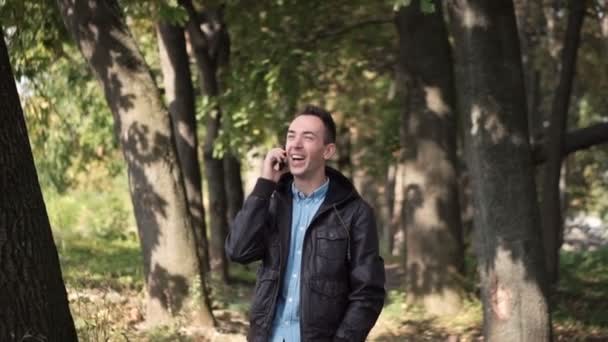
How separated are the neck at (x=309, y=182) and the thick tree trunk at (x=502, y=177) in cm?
481

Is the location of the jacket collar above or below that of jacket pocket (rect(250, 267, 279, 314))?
above

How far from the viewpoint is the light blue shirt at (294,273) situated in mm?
4336

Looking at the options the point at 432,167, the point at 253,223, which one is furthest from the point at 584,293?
the point at 253,223

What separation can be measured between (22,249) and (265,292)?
1679mm

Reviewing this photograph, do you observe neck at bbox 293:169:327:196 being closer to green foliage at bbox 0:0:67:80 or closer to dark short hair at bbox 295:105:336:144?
dark short hair at bbox 295:105:336:144

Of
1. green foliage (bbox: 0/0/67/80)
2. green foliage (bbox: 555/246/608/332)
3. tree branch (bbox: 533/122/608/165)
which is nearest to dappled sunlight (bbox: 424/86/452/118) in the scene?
tree branch (bbox: 533/122/608/165)

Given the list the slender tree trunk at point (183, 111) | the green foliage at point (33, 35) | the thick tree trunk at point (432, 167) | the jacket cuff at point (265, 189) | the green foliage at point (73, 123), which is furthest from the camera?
the green foliage at point (73, 123)

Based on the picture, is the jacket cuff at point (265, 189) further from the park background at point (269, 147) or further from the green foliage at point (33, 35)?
the green foliage at point (33, 35)

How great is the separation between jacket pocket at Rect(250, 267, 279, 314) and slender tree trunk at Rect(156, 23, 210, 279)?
11.2 m

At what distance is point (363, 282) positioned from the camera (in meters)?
4.25

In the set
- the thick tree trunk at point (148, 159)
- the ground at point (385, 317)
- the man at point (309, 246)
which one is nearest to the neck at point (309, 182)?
the man at point (309, 246)

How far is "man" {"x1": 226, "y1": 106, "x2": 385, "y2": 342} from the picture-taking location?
4.27 metres

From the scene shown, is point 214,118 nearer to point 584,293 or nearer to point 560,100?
point 560,100

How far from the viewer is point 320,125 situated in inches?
172
